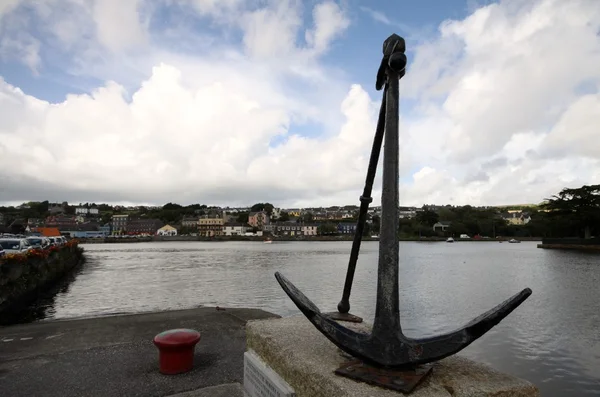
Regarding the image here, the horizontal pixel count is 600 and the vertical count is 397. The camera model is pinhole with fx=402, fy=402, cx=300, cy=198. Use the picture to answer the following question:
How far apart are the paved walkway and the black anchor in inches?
124

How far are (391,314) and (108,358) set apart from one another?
238 inches

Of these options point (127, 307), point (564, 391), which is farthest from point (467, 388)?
point (127, 307)

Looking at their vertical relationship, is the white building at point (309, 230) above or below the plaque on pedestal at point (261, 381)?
above

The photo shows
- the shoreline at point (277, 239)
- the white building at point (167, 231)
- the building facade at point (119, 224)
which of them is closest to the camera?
the shoreline at point (277, 239)

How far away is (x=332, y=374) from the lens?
2557mm

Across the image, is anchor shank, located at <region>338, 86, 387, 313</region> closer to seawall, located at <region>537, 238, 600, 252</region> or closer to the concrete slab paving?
the concrete slab paving

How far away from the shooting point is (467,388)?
234 centimetres

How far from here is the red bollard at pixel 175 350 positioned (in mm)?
5707

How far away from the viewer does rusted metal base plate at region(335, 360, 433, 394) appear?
2264 millimetres

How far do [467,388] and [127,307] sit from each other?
17.7 m

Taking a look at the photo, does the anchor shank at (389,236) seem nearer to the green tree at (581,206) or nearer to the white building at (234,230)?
the green tree at (581,206)

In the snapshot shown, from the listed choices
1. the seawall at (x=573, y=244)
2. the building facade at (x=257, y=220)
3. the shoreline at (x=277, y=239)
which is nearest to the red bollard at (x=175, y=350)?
the seawall at (x=573, y=244)

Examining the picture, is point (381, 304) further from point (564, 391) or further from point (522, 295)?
point (564, 391)

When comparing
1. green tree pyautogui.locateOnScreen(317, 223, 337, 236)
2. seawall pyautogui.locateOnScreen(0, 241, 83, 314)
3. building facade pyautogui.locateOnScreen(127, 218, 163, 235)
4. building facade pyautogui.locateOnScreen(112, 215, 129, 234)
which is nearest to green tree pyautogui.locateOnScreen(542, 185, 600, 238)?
seawall pyautogui.locateOnScreen(0, 241, 83, 314)
